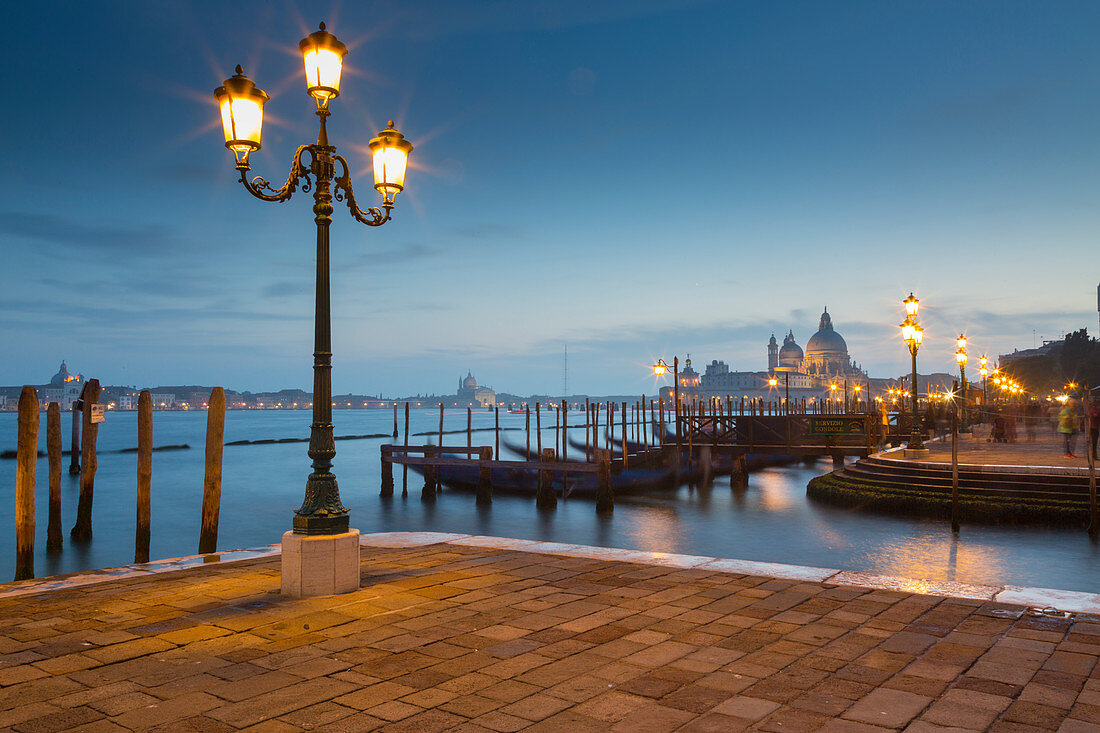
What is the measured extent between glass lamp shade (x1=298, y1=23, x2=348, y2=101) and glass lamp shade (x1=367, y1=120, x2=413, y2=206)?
0.66m

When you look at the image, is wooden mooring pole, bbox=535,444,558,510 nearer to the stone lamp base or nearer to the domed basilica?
the stone lamp base

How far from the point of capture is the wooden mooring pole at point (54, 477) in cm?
1467

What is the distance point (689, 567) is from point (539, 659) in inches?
128

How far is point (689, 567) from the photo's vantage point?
766 centimetres

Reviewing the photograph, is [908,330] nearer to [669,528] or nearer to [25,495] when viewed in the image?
[669,528]

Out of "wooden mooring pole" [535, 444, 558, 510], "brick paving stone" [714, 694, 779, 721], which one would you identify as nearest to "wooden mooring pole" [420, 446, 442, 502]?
"wooden mooring pole" [535, 444, 558, 510]

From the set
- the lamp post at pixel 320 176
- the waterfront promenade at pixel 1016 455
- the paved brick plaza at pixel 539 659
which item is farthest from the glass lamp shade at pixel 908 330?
the lamp post at pixel 320 176

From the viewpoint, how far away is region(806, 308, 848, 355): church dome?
17338 cm

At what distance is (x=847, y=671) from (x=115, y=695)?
155 inches

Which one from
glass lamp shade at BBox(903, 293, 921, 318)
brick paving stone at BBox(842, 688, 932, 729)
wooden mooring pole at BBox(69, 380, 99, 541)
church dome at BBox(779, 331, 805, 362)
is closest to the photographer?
brick paving stone at BBox(842, 688, 932, 729)

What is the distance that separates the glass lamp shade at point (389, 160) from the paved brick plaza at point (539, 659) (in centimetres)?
351

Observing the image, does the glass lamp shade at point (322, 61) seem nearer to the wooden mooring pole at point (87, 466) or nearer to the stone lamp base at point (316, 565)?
the stone lamp base at point (316, 565)

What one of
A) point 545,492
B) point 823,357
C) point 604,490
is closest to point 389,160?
point 604,490

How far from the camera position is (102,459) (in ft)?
172
